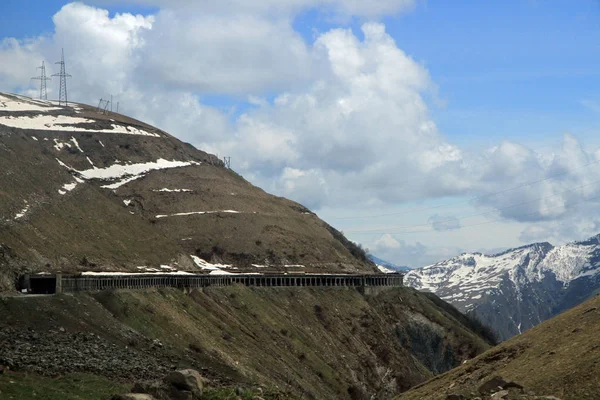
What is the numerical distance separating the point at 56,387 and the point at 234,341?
7647cm

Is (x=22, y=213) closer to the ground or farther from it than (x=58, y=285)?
farther from it

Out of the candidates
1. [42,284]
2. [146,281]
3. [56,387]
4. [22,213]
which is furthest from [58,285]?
[56,387]

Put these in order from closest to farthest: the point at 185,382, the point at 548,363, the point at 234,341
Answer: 1. the point at 548,363
2. the point at 185,382
3. the point at 234,341

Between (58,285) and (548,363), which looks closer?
(548,363)

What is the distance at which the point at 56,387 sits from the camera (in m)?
68.8

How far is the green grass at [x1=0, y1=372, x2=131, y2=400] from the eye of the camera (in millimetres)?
63188

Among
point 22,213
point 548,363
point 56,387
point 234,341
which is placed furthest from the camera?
point 22,213

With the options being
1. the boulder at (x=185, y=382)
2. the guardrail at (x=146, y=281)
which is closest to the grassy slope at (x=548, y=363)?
the boulder at (x=185, y=382)

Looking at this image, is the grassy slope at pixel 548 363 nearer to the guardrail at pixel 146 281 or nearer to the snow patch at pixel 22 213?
the guardrail at pixel 146 281

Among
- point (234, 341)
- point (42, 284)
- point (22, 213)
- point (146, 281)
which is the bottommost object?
point (234, 341)

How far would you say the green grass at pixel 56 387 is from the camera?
63188 mm

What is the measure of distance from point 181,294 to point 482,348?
6883 centimetres

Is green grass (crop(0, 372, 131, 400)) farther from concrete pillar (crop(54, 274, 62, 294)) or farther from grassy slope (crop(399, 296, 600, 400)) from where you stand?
concrete pillar (crop(54, 274, 62, 294))

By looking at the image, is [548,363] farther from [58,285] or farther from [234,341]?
[234,341]
